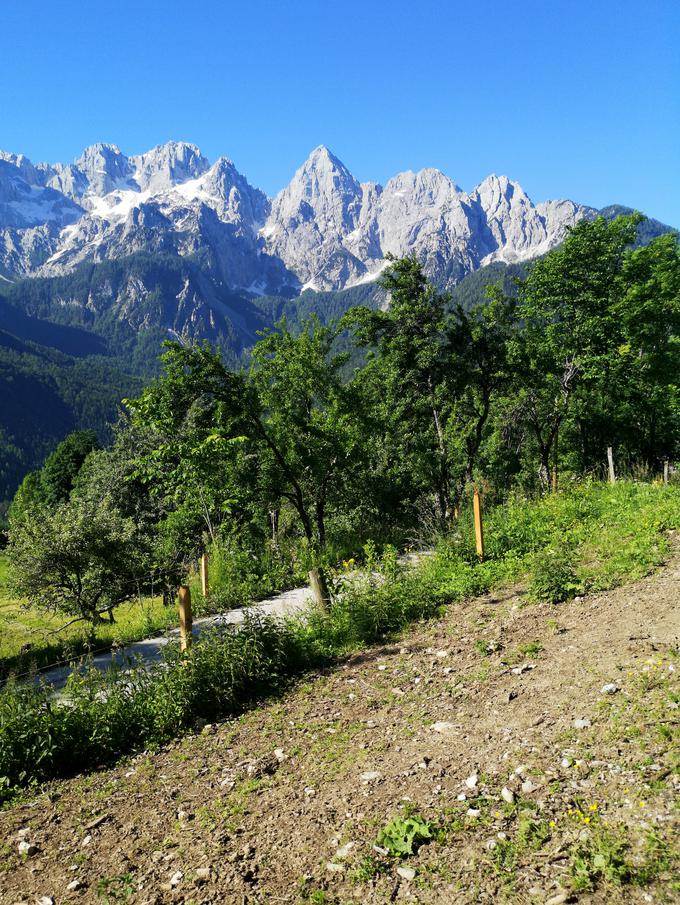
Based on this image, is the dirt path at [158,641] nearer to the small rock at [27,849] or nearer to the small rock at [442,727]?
the small rock at [27,849]

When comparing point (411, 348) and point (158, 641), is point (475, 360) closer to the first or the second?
point (411, 348)

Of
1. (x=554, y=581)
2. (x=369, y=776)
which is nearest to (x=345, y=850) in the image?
(x=369, y=776)

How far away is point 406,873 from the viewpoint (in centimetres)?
397

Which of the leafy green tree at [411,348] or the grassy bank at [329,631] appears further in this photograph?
the leafy green tree at [411,348]

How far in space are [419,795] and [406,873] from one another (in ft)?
2.87

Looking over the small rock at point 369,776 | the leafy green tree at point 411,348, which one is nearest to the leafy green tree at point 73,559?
the leafy green tree at point 411,348

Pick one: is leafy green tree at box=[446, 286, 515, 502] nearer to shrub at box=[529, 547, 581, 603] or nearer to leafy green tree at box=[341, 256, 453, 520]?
leafy green tree at box=[341, 256, 453, 520]

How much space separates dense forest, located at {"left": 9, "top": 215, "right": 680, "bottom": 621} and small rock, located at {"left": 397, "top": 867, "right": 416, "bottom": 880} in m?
11.5

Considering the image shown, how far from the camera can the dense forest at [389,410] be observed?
17.5 metres

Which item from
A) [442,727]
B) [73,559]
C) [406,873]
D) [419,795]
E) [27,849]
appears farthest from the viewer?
[73,559]

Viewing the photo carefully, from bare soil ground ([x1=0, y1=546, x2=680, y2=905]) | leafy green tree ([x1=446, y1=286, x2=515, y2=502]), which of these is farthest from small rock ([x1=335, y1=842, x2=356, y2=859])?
leafy green tree ([x1=446, y1=286, x2=515, y2=502])

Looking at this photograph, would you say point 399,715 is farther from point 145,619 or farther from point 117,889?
point 145,619

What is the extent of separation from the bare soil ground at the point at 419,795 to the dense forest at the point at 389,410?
868cm

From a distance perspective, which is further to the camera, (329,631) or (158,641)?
(158,641)
